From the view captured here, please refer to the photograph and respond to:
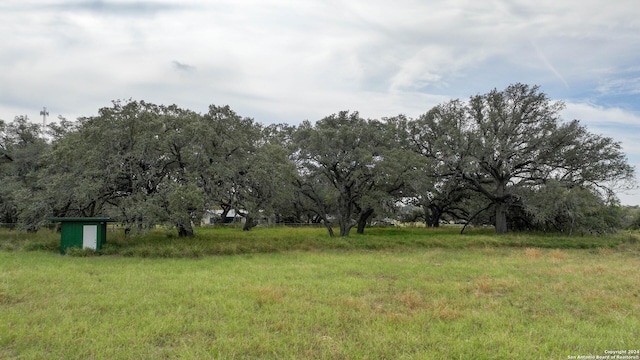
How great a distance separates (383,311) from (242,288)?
366 centimetres

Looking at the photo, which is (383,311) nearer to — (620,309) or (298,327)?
(298,327)

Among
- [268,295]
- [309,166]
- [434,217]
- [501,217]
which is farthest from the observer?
[434,217]

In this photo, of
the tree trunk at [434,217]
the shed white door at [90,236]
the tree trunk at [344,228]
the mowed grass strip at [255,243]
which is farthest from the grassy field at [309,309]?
the tree trunk at [434,217]

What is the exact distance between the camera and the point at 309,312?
7.01m

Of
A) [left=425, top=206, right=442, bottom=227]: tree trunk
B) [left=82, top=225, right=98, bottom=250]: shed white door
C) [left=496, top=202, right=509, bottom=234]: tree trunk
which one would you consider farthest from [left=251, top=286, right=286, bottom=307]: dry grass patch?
[left=425, top=206, right=442, bottom=227]: tree trunk

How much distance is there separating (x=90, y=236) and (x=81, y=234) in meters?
0.35

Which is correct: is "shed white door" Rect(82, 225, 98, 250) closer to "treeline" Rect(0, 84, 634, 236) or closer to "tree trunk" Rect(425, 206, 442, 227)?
"treeline" Rect(0, 84, 634, 236)

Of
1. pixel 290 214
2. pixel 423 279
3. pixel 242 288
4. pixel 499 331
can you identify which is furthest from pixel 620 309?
pixel 290 214

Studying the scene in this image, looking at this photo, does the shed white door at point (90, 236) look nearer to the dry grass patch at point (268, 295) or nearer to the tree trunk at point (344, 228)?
the dry grass patch at point (268, 295)

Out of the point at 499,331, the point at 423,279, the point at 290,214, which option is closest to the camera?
the point at 499,331

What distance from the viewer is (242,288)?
29.5 ft

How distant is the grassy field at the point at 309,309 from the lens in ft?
17.3

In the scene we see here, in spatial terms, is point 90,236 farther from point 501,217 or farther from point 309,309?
point 501,217

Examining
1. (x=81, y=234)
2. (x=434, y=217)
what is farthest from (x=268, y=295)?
(x=434, y=217)
